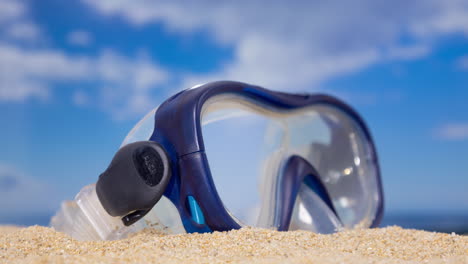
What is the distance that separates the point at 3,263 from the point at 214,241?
116cm

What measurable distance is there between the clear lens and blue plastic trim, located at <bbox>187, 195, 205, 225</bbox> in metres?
0.29

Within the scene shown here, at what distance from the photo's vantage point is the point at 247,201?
3.77 m

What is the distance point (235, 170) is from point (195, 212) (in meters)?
0.75

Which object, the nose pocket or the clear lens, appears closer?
the clear lens

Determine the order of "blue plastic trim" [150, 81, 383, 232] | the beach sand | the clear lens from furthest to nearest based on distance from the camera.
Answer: the clear lens → "blue plastic trim" [150, 81, 383, 232] → the beach sand

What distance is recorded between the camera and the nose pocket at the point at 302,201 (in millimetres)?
3885

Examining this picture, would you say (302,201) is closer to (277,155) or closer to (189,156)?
(277,155)

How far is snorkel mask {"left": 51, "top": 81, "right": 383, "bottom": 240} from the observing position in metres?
3.06

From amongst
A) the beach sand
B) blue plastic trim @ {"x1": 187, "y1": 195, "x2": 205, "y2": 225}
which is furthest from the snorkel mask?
the beach sand

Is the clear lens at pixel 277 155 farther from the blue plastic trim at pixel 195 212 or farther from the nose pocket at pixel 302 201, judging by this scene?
the blue plastic trim at pixel 195 212

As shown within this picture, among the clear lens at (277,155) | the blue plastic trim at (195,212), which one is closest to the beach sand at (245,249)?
the blue plastic trim at (195,212)

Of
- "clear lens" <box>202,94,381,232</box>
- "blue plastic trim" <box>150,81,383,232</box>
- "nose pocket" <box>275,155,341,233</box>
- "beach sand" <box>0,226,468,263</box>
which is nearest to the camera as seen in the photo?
"beach sand" <box>0,226,468,263</box>

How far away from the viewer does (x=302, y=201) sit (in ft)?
14.0

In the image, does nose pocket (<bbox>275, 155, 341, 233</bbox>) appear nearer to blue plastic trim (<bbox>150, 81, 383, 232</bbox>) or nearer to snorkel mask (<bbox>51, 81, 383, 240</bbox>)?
snorkel mask (<bbox>51, 81, 383, 240</bbox>)
